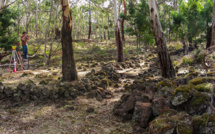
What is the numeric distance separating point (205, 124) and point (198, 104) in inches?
27.9

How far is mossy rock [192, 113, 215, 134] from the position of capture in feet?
8.95

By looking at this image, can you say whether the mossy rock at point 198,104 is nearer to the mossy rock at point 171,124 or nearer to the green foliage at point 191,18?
the mossy rock at point 171,124

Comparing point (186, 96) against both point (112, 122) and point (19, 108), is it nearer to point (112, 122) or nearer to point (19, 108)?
point (112, 122)

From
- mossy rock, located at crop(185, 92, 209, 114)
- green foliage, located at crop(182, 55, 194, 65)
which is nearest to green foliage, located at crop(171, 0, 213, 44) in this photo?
green foliage, located at crop(182, 55, 194, 65)

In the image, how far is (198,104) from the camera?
3.44 metres

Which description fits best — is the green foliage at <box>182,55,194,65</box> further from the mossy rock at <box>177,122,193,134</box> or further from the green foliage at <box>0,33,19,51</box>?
the green foliage at <box>0,33,19,51</box>

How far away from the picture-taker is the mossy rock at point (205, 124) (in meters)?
2.73

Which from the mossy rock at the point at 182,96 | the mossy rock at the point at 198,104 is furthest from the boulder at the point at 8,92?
the mossy rock at the point at 198,104

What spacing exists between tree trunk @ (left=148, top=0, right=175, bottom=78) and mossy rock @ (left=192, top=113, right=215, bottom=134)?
482cm

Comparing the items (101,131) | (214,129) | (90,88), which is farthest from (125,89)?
(214,129)

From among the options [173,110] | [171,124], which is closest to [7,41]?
[173,110]

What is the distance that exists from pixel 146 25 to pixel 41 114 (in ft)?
46.9

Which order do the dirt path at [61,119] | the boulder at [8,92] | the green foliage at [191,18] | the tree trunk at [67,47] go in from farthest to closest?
the green foliage at [191,18], the tree trunk at [67,47], the boulder at [8,92], the dirt path at [61,119]

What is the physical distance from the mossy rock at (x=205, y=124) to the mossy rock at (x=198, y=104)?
0.51 metres
